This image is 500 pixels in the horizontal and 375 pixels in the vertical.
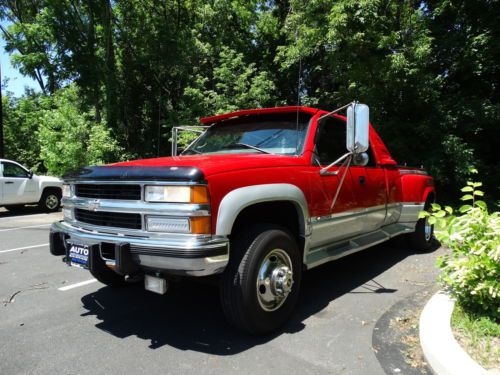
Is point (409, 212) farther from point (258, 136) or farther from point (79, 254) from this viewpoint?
point (79, 254)

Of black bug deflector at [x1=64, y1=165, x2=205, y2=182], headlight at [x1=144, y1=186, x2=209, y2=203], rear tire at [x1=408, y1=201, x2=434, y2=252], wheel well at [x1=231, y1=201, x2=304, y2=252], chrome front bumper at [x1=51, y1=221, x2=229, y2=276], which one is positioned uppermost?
black bug deflector at [x1=64, y1=165, x2=205, y2=182]

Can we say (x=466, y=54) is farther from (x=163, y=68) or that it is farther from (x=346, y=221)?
(x=163, y=68)

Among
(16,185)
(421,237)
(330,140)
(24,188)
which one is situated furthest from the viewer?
(24,188)

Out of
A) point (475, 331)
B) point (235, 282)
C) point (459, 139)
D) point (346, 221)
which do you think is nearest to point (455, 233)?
point (475, 331)

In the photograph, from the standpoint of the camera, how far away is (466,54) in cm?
1090

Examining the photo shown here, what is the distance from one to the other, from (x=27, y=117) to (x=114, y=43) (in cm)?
720

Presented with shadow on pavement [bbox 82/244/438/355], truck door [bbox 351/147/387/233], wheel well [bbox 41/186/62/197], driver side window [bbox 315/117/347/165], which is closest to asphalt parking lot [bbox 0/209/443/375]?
shadow on pavement [bbox 82/244/438/355]

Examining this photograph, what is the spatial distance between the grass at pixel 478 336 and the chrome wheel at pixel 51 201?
494 inches

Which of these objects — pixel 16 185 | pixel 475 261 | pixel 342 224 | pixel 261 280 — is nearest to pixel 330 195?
pixel 342 224

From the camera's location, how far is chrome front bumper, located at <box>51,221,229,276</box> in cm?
277

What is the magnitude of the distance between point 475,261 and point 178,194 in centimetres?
234

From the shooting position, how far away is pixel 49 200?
42.1ft

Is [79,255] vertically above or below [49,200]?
above

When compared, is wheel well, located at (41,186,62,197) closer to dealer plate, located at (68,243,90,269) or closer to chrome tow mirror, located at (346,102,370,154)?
dealer plate, located at (68,243,90,269)
